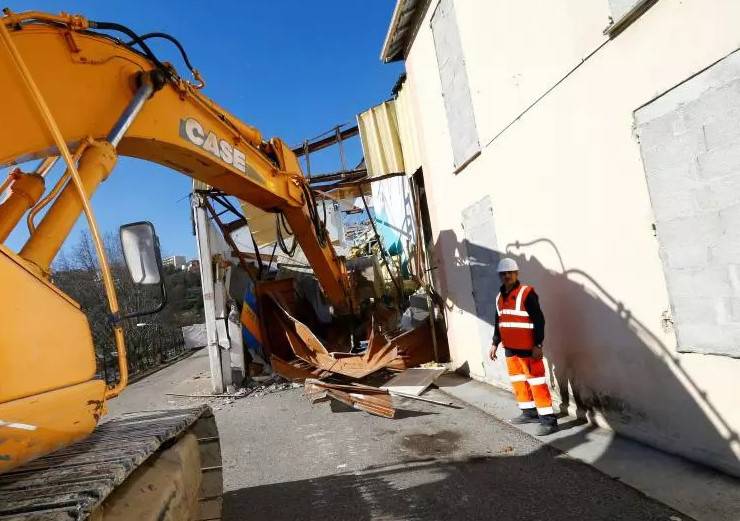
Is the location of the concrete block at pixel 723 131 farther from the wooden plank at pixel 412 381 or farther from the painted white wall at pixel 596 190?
the wooden plank at pixel 412 381

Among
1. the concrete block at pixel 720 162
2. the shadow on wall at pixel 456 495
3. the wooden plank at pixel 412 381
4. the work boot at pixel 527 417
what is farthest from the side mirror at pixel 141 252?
the wooden plank at pixel 412 381

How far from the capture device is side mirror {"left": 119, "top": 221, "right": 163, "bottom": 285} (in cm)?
255

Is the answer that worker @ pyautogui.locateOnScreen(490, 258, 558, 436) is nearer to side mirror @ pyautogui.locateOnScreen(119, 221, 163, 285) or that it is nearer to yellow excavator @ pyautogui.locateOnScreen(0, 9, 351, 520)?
yellow excavator @ pyautogui.locateOnScreen(0, 9, 351, 520)

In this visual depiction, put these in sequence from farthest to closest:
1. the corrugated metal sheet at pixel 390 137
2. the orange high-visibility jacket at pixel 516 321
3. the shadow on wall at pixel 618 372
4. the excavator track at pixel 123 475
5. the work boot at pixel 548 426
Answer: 1. the corrugated metal sheet at pixel 390 137
2. the orange high-visibility jacket at pixel 516 321
3. the work boot at pixel 548 426
4. the shadow on wall at pixel 618 372
5. the excavator track at pixel 123 475

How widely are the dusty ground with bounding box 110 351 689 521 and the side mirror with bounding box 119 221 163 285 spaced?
204 centimetres

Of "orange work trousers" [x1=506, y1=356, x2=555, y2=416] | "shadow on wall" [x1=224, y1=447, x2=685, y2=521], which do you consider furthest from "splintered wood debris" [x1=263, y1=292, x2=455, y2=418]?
"shadow on wall" [x1=224, y1=447, x2=685, y2=521]

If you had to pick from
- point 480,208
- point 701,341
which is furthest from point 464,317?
point 701,341

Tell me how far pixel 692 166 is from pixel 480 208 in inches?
128

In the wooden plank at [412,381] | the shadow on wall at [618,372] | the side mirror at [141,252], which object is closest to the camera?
the side mirror at [141,252]

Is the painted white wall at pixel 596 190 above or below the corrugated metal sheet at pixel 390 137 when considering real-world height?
below

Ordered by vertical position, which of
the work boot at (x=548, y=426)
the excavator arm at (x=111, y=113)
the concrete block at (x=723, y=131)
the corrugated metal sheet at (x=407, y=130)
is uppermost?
the corrugated metal sheet at (x=407, y=130)

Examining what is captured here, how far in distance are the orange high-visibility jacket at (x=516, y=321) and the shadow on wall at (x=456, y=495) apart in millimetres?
973

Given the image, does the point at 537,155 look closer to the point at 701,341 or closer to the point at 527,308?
the point at 527,308

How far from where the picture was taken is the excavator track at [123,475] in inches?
63.3
